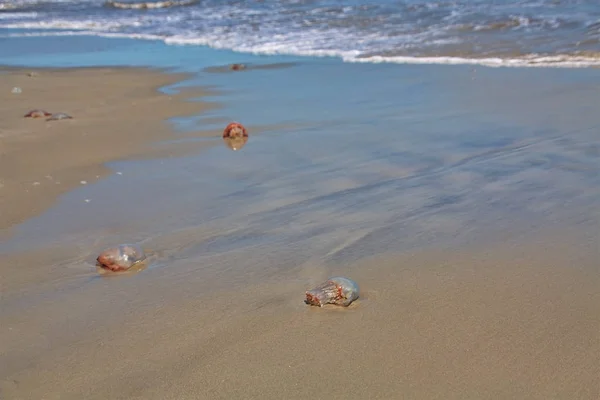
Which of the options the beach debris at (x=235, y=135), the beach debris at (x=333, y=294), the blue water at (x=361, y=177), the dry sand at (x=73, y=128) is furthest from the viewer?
the beach debris at (x=235, y=135)

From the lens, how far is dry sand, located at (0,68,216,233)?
4922 mm

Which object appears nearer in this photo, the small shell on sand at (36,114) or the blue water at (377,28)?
the small shell on sand at (36,114)

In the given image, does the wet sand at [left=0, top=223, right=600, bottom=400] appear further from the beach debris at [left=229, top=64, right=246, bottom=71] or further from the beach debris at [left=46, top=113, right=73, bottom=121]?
the beach debris at [left=229, top=64, right=246, bottom=71]

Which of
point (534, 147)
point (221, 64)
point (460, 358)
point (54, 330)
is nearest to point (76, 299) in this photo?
point (54, 330)

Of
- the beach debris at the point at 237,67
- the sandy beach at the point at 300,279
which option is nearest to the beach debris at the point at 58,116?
the sandy beach at the point at 300,279

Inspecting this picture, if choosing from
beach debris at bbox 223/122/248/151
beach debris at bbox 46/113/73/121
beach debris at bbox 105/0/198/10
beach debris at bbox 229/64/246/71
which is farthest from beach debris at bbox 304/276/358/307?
beach debris at bbox 105/0/198/10

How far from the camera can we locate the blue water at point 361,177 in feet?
12.6

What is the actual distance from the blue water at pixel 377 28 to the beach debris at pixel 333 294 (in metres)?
6.20

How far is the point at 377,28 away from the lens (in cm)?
1315

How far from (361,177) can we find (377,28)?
350 inches

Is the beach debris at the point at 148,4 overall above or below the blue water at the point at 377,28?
below

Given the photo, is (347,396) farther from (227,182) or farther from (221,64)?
(221,64)

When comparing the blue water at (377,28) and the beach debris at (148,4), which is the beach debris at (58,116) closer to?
the blue water at (377,28)

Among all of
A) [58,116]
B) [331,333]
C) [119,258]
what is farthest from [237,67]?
[331,333]
